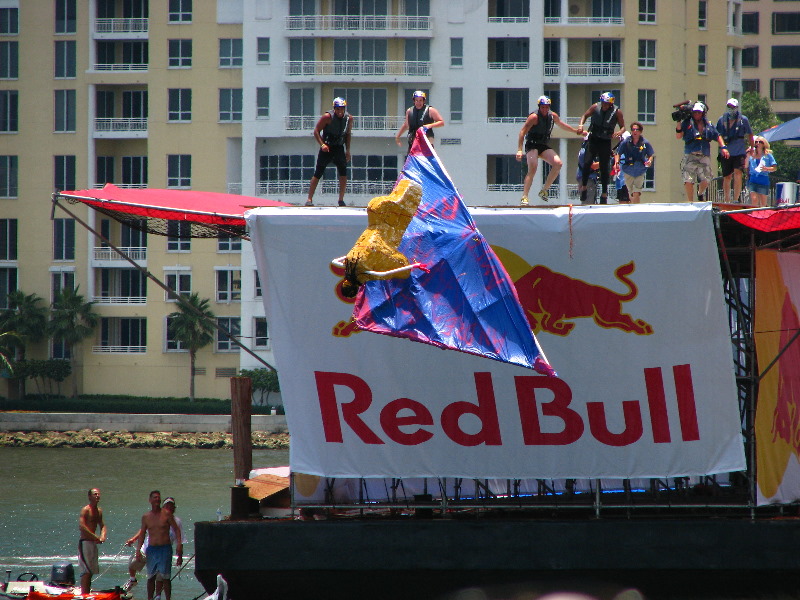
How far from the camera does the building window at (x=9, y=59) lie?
62500 millimetres

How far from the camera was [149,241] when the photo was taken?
6100cm

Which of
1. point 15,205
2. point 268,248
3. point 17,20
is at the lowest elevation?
point 268,248

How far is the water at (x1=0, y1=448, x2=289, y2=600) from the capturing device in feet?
80.5

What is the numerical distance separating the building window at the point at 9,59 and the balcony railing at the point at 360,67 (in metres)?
15.7

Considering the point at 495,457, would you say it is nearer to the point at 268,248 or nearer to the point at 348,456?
the point at 348,456

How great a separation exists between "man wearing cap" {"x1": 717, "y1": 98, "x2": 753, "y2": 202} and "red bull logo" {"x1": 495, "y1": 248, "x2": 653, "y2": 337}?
4.75 meters

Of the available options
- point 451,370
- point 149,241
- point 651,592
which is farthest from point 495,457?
point 149,241

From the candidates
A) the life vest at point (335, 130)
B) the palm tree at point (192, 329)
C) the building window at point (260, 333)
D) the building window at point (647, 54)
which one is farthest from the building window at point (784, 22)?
the life vest at point (335, 130)

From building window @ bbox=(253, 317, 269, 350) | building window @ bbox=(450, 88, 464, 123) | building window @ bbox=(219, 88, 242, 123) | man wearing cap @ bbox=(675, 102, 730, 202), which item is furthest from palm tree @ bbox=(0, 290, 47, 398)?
man wearing cap @ bbox=(675, 102, 730, 202)

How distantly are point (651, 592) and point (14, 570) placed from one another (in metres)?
13.7

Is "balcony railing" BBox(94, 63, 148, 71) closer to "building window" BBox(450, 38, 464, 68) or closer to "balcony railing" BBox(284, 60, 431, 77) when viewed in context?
"balcony railing" BBox(284, 60, 431, 77)

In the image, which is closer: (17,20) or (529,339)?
(529,339)

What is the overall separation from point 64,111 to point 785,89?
55436 mm

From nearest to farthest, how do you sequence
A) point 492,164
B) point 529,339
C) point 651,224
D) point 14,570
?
point 529,339
point 651,224
point 14,570
point 492,164
